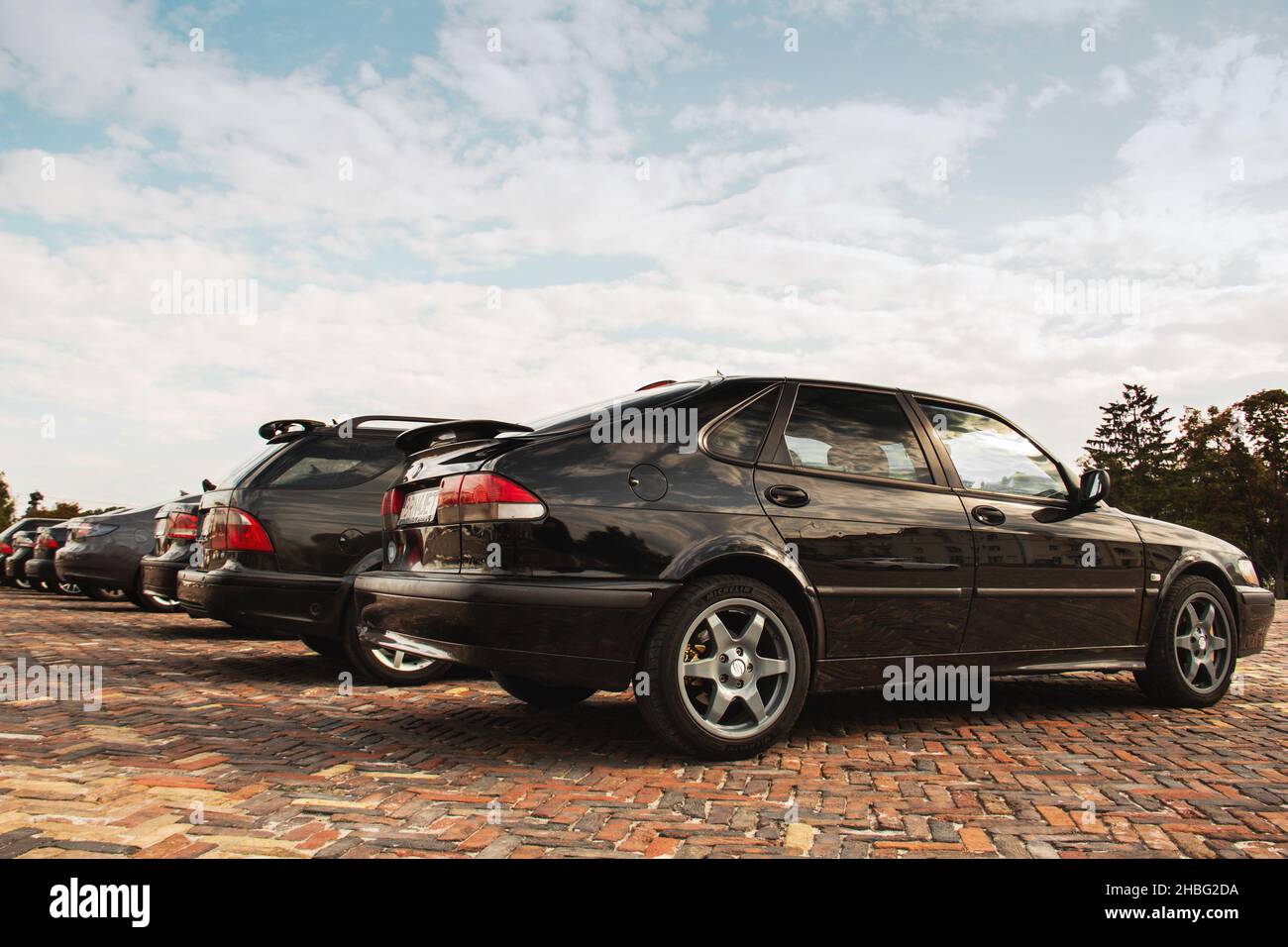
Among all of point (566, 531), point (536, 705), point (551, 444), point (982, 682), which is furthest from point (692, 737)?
point (982, 682)

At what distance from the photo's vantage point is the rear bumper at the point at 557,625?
12.9ft

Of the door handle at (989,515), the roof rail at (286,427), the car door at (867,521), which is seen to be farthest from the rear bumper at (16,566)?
the door handle at (989,515)

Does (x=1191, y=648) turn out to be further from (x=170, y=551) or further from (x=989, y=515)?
(x=170, y=551)

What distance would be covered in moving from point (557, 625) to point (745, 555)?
2.78ft

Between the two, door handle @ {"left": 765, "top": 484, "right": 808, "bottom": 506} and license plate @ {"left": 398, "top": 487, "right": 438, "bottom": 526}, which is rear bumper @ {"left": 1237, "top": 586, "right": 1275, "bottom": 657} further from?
license plate @ {"left": 398, "top": 487, "right": 438, "bottom": 526}

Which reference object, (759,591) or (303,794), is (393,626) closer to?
(303,794)

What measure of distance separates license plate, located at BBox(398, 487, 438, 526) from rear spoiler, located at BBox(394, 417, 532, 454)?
0.32 metres

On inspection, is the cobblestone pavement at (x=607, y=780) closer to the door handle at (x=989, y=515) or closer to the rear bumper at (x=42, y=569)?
the door handle at (x=989, y=515)

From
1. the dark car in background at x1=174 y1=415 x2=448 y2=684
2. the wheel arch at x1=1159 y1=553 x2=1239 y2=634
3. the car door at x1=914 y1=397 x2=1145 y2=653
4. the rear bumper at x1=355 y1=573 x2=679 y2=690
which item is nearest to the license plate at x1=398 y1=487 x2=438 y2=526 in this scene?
the rear bumper at x1=355 y1=573 x2=679 y2=690

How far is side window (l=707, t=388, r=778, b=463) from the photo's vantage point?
441cm

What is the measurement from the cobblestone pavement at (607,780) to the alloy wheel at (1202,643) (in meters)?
0.23

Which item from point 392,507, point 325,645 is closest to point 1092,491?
point 392,507

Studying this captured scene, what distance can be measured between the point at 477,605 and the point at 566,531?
1.51 feet

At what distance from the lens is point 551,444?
4.20 metres
